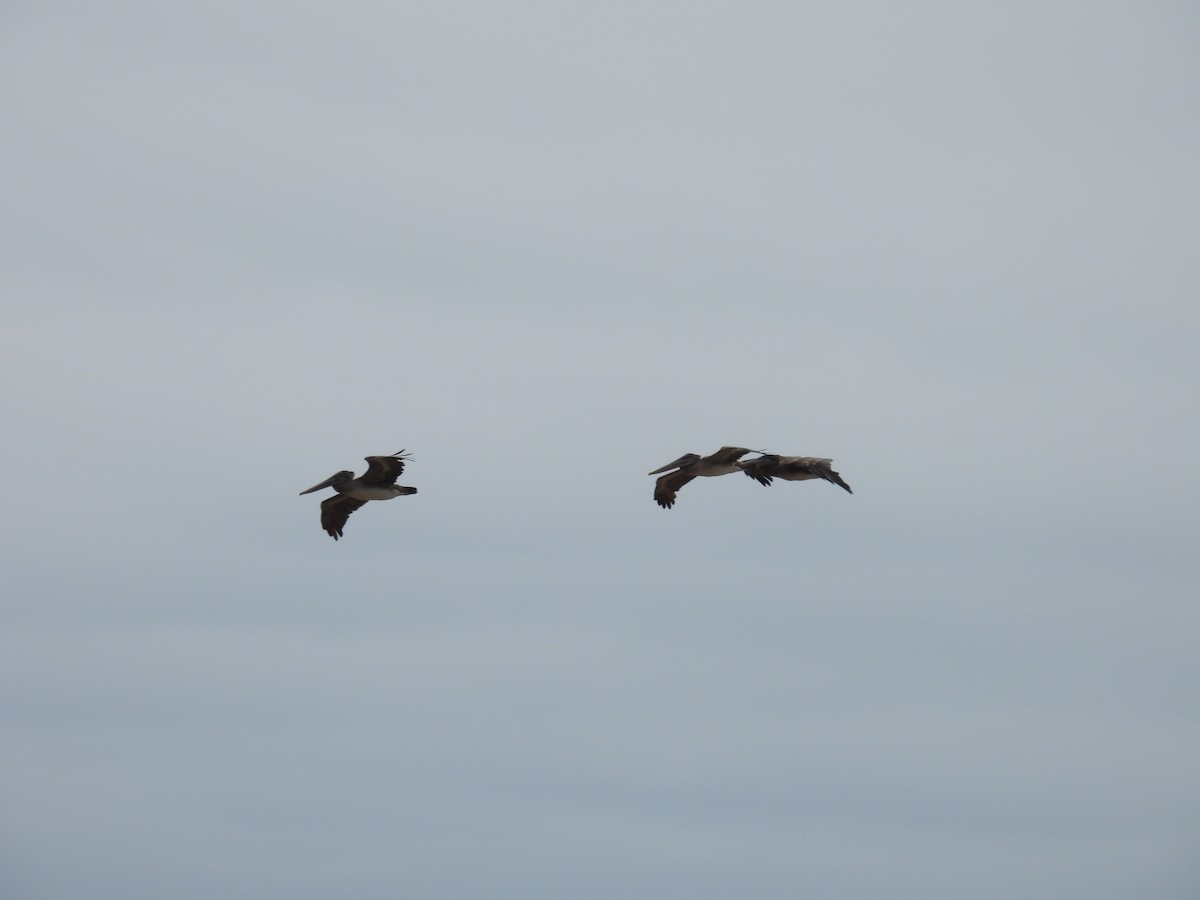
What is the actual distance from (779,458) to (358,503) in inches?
314

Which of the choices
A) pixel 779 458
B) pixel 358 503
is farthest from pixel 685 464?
pixel 358 503

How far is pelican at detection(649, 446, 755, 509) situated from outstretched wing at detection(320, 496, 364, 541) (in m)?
5.91

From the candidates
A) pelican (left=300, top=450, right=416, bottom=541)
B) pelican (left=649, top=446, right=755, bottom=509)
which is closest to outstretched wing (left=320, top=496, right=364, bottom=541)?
pelican (left=300, top=450, right=416, bottom=541)

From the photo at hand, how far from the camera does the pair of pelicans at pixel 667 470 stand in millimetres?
39469

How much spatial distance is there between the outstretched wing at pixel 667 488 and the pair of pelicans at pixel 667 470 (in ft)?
4.26

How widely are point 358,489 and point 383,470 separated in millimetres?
963

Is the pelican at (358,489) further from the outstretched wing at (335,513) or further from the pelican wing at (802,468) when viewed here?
the pelican wing at (802,468)

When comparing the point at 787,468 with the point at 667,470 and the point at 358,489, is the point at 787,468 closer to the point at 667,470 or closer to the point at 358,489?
the point at 667,470

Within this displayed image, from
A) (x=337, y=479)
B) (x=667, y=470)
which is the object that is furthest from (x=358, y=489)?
(x=667, y=470)

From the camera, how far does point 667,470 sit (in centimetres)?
4262

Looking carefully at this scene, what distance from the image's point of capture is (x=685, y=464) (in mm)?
42156

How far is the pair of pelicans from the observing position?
39.5 metres

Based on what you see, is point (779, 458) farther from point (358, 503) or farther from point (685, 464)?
point (358, 503)

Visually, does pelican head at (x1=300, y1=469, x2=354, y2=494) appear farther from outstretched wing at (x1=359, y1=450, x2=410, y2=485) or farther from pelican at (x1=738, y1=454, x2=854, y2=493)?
pelican at (x1=738, y1=454, x2=854, y2=493)
